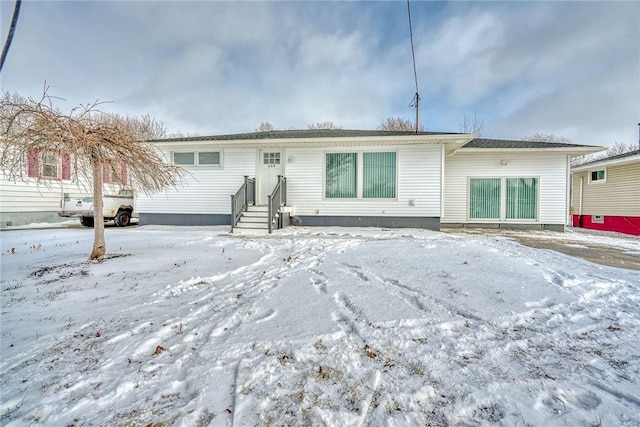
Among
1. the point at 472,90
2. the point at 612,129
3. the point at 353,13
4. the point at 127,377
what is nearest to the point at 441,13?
the point at 353,13

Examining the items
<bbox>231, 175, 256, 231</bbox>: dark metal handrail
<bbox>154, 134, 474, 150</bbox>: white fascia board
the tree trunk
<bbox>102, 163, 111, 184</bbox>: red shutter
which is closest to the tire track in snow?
the tree trunk

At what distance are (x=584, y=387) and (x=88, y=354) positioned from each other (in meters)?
3.37

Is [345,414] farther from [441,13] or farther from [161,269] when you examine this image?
[441,13]

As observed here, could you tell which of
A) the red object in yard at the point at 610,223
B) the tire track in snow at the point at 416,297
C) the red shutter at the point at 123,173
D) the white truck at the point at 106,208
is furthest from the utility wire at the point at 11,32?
the red object in yard at the point at 610,223

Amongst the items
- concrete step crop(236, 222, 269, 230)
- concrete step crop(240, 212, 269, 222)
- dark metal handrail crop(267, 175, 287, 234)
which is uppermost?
dark metal handrail crop(267, 175, 287, 234)

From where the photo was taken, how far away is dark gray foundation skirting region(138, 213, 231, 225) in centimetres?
992

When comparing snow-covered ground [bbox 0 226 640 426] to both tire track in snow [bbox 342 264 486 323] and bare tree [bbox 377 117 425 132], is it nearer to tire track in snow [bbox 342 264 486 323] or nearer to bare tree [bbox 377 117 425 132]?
tire track in snow [bbox 342 264 486 323]

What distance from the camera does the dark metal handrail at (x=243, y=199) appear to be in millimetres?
7966

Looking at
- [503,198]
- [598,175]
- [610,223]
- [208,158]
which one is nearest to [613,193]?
[598,175]

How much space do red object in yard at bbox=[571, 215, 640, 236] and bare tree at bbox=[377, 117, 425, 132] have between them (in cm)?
1504

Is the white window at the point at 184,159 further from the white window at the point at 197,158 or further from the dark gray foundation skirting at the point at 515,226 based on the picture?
the dark gray foundation skirting at the point at 515,226

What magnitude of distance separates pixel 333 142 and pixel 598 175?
41.2 feet

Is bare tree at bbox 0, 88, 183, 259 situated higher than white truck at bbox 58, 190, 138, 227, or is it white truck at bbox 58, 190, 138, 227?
bare tree at bbox 0, 88, 183, 259

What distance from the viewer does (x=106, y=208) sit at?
1038 centimetres
